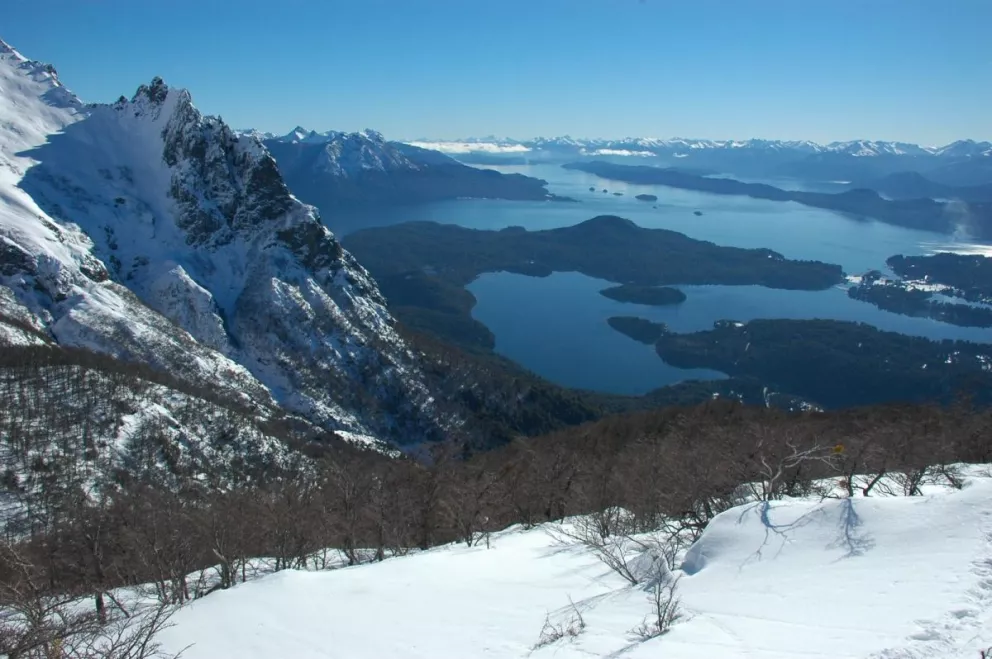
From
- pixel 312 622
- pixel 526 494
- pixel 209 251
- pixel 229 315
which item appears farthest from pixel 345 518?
pixel 209 251

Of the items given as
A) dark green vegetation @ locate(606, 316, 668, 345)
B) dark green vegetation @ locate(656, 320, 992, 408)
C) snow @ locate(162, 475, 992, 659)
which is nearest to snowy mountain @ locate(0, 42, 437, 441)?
snow @ locate(162, 475, 992, 659)

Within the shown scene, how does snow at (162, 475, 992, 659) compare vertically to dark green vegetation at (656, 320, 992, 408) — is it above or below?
above

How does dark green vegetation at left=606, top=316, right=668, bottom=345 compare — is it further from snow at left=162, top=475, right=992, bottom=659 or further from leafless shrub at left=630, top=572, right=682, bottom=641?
leafless shrub at left=630, top=572, right=682, bottom=641

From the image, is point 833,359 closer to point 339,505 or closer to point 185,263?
point 339,505

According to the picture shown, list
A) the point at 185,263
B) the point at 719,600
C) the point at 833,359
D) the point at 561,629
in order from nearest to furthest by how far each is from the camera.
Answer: the point at 719,600, the point at 561,629, the point at 185,263, the point at 833,359

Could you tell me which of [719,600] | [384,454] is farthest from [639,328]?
[719,600]

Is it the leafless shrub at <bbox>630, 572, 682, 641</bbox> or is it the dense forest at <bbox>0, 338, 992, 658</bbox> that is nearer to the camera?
the leafless shrub at <bbox>630, 572, 682, 641</bbox>
